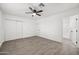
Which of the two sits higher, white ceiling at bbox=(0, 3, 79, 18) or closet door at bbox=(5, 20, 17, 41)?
white ceiling at bbox=(0, 3, 79, 18)

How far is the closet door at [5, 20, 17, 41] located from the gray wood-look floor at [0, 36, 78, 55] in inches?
4.2

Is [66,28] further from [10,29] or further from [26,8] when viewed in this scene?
[10,29]

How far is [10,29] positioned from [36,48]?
683 millimetres

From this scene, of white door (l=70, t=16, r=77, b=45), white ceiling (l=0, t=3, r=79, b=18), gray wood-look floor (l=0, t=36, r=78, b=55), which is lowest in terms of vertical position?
gray wood-look floor (l=0, t=36, r=78, b=55)

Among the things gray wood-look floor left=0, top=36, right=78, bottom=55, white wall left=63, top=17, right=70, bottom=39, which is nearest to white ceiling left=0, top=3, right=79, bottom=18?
white wall left=63, top=17, right=70, bottom=39

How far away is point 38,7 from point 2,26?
86 cm

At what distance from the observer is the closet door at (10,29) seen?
173cm

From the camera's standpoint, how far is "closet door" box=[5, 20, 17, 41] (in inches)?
68.1

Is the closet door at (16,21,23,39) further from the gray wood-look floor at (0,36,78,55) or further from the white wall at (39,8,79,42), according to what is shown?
the white wall at (39,8,79,42)

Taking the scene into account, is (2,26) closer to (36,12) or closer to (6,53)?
(6,53)

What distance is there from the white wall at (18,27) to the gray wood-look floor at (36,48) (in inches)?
4.2

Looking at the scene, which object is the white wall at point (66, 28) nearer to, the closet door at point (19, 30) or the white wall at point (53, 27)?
the white wall at point (53, 27)

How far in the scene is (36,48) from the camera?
1.76m

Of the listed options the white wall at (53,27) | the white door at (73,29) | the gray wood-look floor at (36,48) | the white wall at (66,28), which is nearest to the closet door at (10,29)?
the gray wood-look floor at (36,48)
